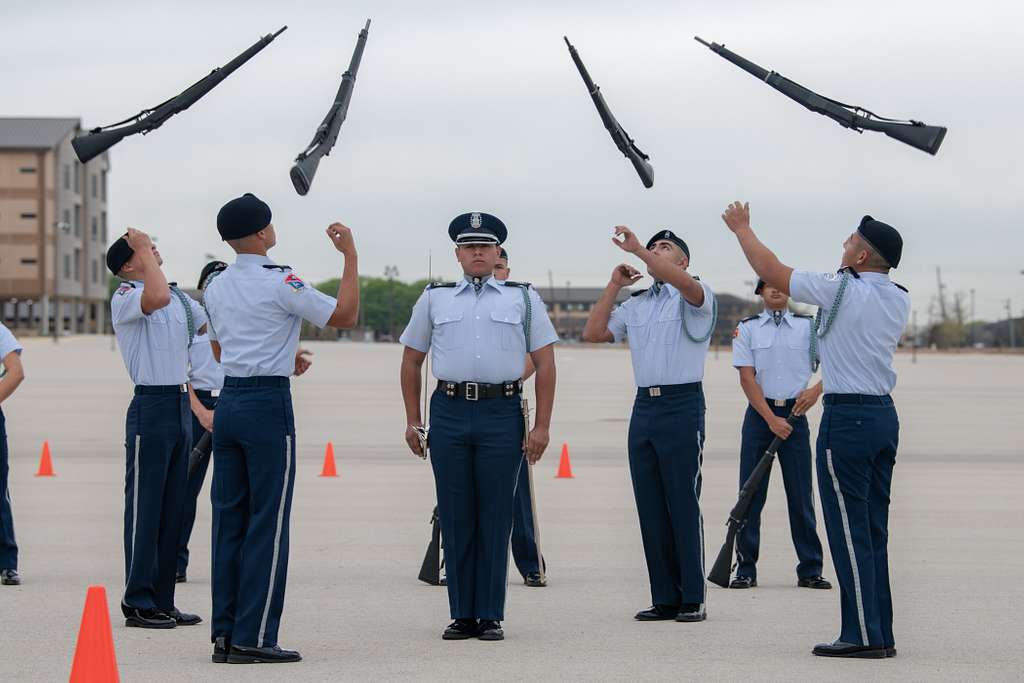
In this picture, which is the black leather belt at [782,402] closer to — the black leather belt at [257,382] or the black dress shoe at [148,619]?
the black leather belt at [257,382]

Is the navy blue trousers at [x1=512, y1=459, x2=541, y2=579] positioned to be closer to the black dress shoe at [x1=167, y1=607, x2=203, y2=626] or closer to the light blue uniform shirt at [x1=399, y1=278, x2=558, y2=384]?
the light blue uniform shirt at [x1=399, y1=278, x2=558, y2=384]

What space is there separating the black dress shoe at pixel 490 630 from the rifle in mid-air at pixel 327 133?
7.62ft

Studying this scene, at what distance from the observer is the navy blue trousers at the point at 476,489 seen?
772cm

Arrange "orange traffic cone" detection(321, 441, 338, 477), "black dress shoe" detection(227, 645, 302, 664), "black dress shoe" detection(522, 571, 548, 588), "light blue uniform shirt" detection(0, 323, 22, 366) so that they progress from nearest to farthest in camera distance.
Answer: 1. "black dress shoe" detection(227, 645, 302, 664)
2. "light blue uniform shirt" detection(0, 323, 22, 366)
3. "black dress shoe" detection(522, 571, 548, 588)
4. "orange traffic cone" detection(321, 441, 338, 477)

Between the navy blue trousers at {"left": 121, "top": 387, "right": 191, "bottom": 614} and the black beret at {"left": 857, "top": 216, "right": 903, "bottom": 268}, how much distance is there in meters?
3.63

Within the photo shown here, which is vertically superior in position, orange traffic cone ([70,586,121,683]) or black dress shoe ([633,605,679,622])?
orange traffic cone ([70,586,121,683])

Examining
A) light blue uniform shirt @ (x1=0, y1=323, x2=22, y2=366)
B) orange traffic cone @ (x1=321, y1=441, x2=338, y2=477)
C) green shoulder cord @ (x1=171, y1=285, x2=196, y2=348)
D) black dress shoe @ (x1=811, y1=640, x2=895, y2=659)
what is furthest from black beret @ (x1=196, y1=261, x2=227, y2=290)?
orange traffic cone @ (x1=321, y1=441, x2=338, y2=477)

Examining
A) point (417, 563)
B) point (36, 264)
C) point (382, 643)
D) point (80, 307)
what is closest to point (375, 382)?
point (417, 563)

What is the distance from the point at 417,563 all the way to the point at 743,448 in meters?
2.30

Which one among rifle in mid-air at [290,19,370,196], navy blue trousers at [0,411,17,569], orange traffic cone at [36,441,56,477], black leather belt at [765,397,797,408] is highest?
rifle in mid-air at [290,19,370,196]

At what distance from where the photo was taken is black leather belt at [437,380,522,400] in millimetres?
7707

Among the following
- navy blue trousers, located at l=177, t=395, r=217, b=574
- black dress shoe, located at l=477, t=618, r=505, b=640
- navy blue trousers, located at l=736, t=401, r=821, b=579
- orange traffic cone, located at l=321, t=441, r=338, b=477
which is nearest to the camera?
black dress shoe, located at l=477, t=618, r=505, b=640

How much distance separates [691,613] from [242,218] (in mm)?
3159

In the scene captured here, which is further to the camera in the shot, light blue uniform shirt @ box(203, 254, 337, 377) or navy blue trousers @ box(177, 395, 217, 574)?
navy blue trousers @ box(177, 395, 217, 574)
